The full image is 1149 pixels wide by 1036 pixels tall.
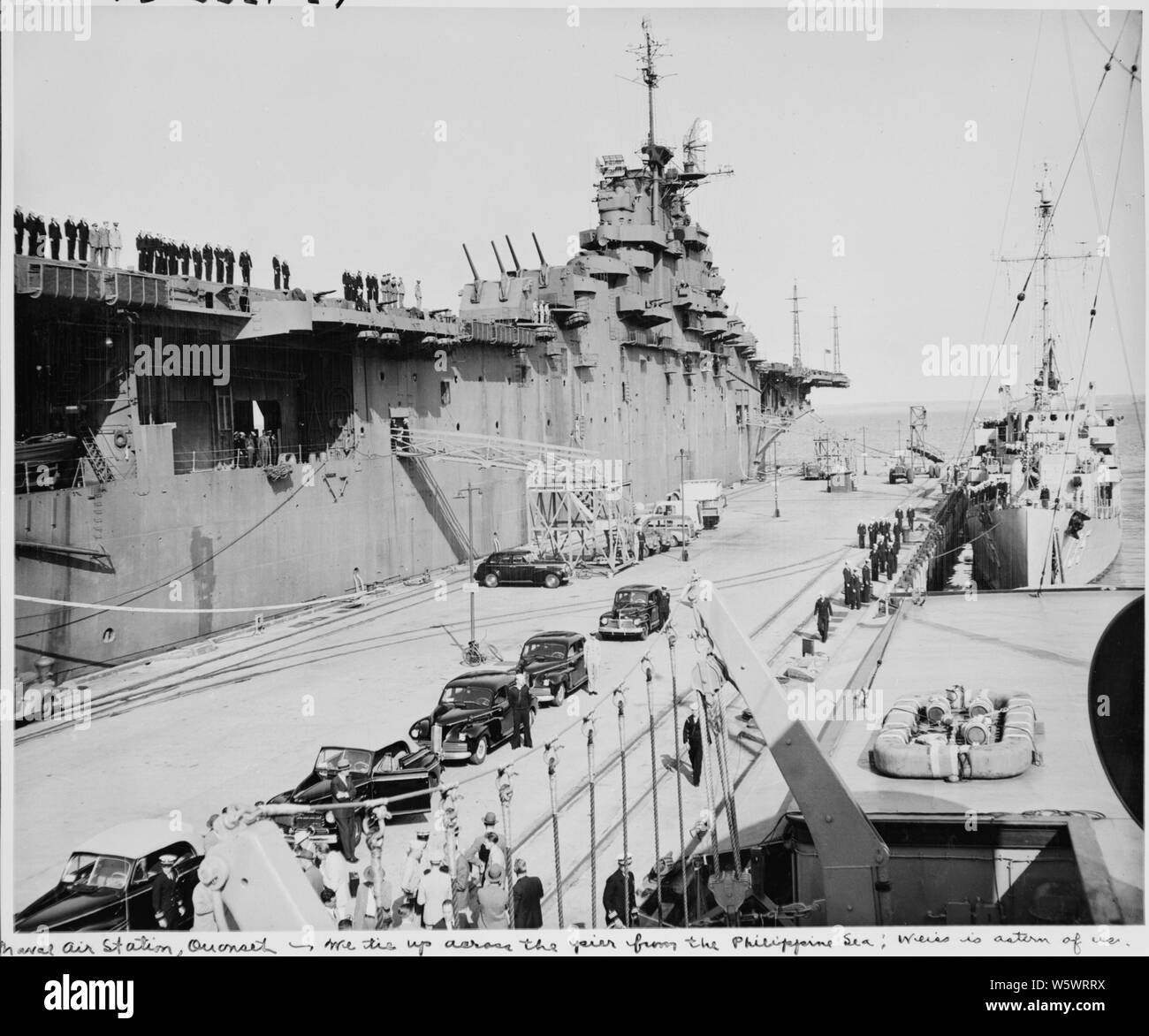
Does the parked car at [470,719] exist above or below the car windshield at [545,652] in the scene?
below

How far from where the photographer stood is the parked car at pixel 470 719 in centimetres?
983

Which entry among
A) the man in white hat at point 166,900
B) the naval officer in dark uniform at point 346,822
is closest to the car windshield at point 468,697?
the naval officer in dark uniform at point 346,822

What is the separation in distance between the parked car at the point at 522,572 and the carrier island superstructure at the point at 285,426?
5.59 ft

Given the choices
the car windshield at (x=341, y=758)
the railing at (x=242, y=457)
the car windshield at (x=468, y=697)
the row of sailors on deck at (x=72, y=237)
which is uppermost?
the row of sailors on deck at (x=72, y=237)

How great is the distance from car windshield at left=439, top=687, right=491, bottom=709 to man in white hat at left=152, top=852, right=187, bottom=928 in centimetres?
354

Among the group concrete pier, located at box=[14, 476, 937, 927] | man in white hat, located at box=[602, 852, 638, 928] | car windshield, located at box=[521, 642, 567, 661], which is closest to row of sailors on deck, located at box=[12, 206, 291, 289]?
concrete pier, located at box=[14, 476, 937, 927]

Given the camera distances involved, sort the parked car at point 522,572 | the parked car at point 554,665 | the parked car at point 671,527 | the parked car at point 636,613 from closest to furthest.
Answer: the parked car at point 554,665
the parked car at point 636,613
the parked car at point 522,572
the parked car at point 671,527

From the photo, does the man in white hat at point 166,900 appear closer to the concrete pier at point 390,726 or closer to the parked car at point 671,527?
the concrete pier at point 390,726

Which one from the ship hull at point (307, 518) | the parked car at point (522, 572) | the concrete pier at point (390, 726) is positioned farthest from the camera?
the parked car at point (522, 572)

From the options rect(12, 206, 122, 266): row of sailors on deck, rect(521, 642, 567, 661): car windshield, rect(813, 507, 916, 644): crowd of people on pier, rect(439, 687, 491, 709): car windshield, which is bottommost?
rect(439, 687, 491, 709): car windshield

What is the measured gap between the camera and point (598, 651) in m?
13.6

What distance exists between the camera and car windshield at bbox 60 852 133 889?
704 centimetres

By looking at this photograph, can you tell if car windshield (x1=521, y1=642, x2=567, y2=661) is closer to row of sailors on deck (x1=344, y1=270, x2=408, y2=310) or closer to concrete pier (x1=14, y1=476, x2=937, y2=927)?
concrete pier (x1=14, y1=476, x2=937, y2=927)
